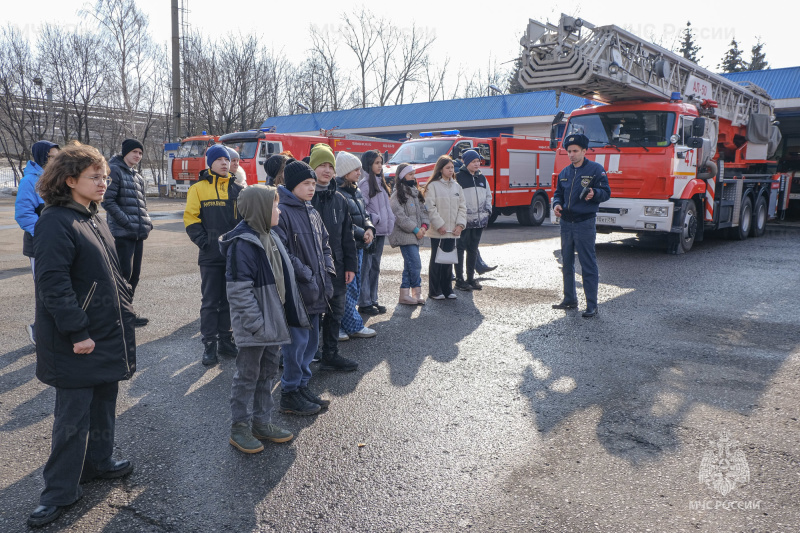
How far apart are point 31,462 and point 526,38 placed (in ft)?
32.2

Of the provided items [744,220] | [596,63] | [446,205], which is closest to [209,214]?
[446,205]

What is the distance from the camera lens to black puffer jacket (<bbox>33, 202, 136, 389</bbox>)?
2.76m

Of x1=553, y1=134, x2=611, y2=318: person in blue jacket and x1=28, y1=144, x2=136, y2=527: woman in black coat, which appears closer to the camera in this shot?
x1=28, y1=144, x2=136, y2=527: woman in black coat

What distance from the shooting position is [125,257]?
6195mm

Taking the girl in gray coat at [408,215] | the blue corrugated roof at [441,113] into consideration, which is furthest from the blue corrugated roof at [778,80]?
the girl in gray coat at [408,215]

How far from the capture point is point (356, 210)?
546 cm

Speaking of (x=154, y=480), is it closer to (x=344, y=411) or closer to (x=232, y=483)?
(x=232, y=483)

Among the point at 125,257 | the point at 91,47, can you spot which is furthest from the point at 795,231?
the point at 91,47

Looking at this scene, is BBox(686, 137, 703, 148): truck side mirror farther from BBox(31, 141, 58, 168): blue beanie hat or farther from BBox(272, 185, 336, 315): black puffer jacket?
BBox(31, 141, 58, 168): blue beanie hat

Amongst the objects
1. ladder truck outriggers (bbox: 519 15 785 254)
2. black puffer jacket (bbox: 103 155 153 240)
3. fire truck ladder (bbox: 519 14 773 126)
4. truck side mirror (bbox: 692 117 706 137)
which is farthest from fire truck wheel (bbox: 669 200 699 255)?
black puffer jacket (bbox: 103 155 153 240)

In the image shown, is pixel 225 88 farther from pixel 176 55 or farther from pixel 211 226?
pixel 211 226

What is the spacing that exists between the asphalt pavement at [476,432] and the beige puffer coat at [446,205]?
1.02 meters

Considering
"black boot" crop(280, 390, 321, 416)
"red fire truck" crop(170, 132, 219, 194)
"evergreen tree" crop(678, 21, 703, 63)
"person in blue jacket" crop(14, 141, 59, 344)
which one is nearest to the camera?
"black boot" crop(280, 390, 321, 416)

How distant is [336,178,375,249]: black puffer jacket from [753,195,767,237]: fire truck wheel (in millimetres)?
12362
